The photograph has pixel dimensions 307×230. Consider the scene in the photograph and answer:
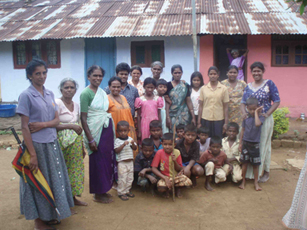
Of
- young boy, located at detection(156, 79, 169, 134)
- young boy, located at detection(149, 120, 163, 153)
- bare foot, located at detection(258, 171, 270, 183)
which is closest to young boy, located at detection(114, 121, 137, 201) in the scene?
young boy, located at detection(149, 120, 163, 153)

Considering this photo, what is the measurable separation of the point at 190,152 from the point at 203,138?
348mm

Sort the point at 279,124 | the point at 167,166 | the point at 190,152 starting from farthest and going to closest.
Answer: the point at 279,124 → the point at 190,152 → the point at 167,166

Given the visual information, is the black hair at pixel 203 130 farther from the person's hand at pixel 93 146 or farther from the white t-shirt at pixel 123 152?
the person's hand at pixel 93 146

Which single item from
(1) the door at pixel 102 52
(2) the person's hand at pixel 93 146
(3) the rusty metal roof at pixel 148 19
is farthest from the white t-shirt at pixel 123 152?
(1) the door at pixel 102 52

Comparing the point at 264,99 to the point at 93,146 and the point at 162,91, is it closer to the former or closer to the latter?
the point at 162,91

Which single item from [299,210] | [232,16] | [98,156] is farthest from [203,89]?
[232,16]

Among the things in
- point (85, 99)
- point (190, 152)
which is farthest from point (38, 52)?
point (190, 152)

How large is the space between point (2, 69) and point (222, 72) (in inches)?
332

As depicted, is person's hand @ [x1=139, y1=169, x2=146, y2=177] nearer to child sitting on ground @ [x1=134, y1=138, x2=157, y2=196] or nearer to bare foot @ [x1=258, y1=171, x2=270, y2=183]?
child sitting on ground @ [x1=134, y1=138, x2=157, y2=196]

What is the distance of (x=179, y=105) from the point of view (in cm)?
428

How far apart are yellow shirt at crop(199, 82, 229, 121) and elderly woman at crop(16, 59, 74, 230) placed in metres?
2.34

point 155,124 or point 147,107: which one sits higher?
point 147,107

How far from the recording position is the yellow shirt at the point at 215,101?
417 centimetres

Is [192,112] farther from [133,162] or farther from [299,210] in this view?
[299,210]
